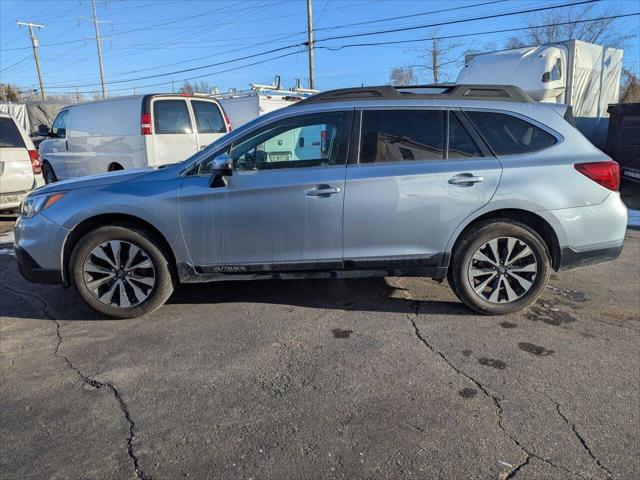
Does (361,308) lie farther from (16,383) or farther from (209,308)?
(16,383)

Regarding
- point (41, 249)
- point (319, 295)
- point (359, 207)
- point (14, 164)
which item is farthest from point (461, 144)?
point (14, 164)

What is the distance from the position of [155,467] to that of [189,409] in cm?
50

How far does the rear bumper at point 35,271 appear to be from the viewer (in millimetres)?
4121

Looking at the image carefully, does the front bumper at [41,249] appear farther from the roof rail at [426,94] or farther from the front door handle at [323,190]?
the roof rail at [426,94]

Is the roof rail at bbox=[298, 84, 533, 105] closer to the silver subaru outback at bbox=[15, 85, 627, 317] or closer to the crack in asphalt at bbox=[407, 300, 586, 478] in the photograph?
the silver subaru outback at bbox=[15, 85, 627, 317]

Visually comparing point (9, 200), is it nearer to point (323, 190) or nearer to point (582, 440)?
point (323, 190)

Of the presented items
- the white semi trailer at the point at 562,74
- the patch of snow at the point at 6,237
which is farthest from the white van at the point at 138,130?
the white semi trailer at the point at 562,74

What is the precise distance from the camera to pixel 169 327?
13.3ft

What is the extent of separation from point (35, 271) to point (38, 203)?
0.58 m

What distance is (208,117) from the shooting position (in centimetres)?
959

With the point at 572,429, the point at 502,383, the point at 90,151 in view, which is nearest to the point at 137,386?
the point at 502,383

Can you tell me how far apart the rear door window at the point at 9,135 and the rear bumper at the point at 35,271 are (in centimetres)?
479

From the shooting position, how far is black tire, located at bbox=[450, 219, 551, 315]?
4.04 metres

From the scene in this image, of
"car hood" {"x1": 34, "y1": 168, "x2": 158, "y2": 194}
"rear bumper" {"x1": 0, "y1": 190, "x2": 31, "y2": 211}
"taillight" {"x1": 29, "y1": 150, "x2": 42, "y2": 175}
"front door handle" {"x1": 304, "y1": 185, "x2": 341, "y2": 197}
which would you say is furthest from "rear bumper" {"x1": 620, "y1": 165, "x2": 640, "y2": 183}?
"rear bumper" {"x1": 0, "y1": 190, "x2": 31, "y2": 211}
